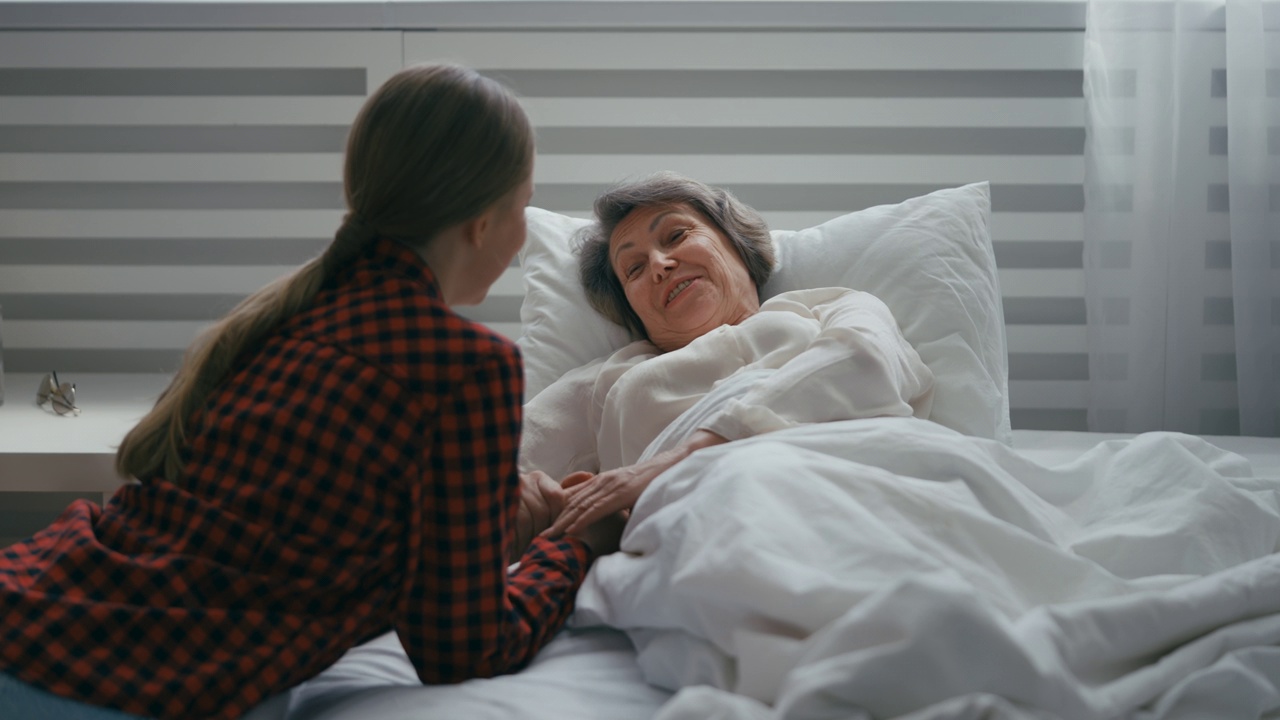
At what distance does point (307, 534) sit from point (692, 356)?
2.87 feet

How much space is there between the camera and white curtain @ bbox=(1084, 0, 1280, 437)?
8.09 feet

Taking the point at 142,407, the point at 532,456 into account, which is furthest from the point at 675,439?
the point at 142,407

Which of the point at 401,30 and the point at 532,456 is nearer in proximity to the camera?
the point at 532,456

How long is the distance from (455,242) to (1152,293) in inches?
74.6

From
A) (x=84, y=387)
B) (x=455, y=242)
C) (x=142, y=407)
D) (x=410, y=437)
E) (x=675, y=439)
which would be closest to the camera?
(x=410, y=437)

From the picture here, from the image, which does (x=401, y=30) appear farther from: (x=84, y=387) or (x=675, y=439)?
(x=675, y=439)

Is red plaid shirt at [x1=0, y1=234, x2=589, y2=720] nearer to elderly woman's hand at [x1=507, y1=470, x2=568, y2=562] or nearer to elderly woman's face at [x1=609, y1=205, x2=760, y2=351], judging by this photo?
elderly woman's hand at [x1=507, y1=470, x2=568, y2=562]

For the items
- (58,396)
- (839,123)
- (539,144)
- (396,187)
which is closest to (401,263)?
(396,187)

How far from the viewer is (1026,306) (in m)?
2.85

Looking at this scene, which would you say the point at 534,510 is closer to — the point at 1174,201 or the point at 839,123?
the point at 839,123

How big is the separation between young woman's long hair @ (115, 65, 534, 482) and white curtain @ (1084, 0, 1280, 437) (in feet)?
5.94

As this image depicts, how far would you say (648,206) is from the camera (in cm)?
204

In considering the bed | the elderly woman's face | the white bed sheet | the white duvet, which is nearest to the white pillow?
the elderly woman's face

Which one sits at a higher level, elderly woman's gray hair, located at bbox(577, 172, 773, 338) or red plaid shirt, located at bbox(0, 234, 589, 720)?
elderly woman's gray hair, located at bbox(577, 172, 773, 338)
